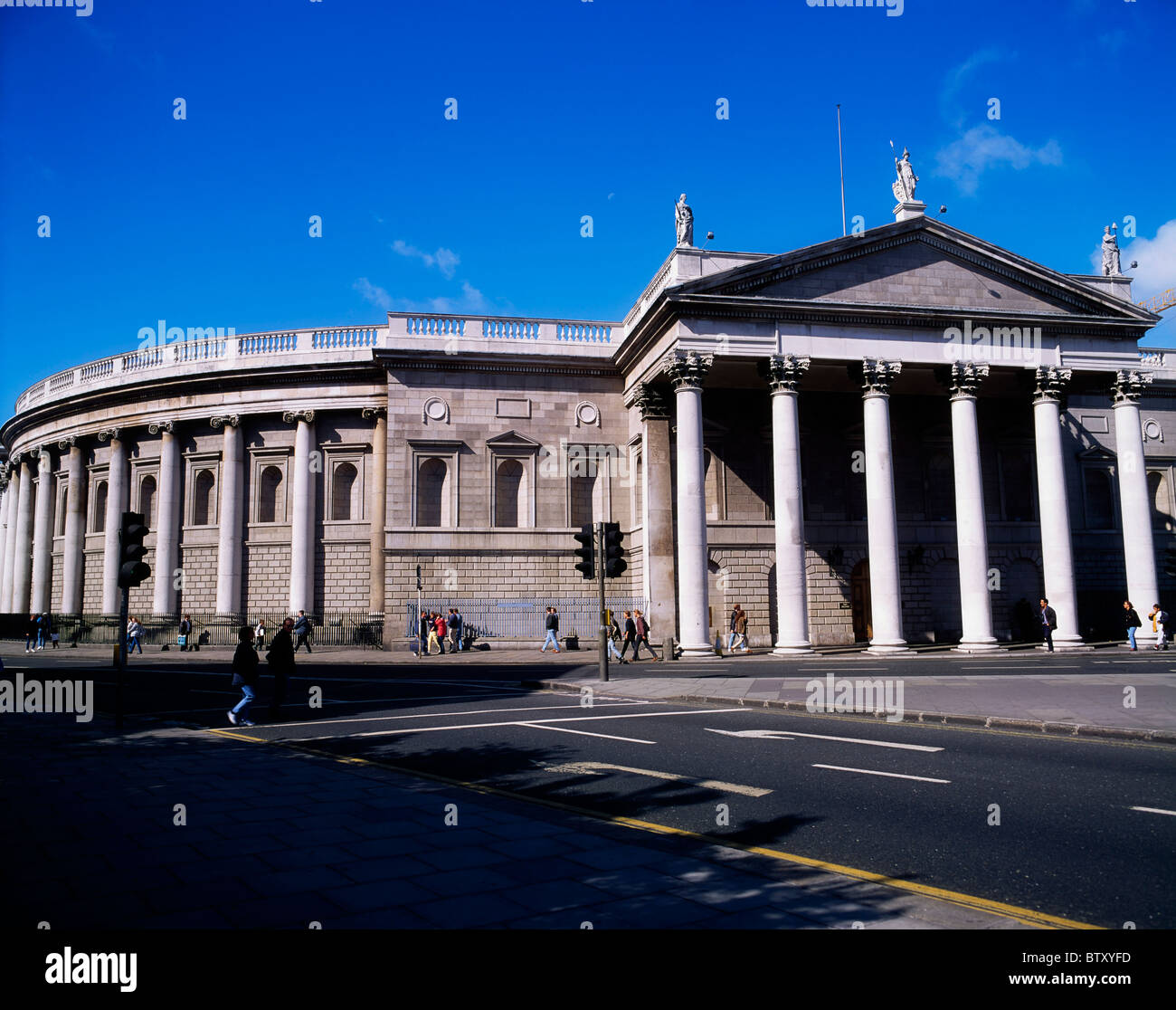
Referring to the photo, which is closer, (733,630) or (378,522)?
(733,630)

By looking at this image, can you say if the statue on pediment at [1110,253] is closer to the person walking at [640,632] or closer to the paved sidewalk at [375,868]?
the person walking at [640,632]

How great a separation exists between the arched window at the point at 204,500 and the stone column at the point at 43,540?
443 inches

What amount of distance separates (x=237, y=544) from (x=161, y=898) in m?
35.5

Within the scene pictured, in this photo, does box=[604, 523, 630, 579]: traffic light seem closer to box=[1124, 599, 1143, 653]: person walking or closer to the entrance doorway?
the entrance doorway

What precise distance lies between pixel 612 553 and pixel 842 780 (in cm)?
1169

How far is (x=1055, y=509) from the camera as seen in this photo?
98.6ft

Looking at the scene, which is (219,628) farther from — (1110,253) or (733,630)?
(1110,253)

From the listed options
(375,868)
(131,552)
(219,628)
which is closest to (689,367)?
(131,552)

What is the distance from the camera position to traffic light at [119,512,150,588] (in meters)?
12.4

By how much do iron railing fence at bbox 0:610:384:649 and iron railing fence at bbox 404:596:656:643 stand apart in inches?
110

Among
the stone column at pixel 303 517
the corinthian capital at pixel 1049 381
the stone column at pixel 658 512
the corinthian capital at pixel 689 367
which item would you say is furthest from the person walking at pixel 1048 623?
the stone column at pixel 303 517

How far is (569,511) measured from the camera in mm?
35594

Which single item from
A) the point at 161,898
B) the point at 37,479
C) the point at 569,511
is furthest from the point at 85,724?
the point at 37,479

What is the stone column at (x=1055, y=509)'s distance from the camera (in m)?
29.4
